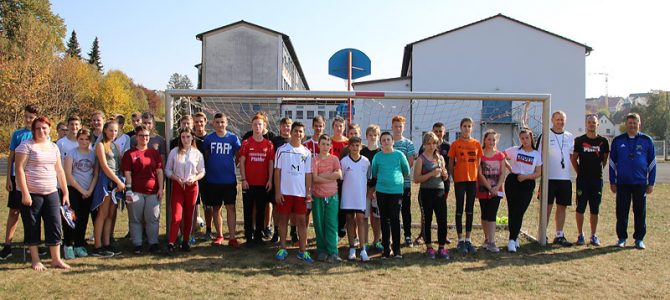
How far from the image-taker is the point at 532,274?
5230 millimetres

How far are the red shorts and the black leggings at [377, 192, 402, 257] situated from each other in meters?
0.92

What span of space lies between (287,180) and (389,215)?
1305 millimetres

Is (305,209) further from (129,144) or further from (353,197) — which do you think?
(129,144)

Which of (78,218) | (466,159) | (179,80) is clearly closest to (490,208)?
(466,159)

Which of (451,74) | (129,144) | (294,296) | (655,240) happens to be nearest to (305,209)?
(294,296)

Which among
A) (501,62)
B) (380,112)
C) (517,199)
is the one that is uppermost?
(501,62)

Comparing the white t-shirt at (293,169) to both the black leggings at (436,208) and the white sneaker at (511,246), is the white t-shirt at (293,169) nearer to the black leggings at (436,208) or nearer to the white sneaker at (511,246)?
the black leggings at (436,208)

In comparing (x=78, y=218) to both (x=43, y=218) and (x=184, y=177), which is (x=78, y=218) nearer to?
(x=43, y=218)

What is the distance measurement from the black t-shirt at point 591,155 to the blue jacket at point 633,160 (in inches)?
6.3

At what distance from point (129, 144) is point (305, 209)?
8.57 ft

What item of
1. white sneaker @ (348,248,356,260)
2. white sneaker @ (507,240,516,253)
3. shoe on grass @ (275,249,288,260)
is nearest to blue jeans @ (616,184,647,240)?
white sneaker @ (507,240,516,253)

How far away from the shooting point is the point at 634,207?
6.57m

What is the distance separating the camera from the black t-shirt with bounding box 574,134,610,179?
6641 mm

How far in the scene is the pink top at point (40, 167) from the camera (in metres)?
4.92
